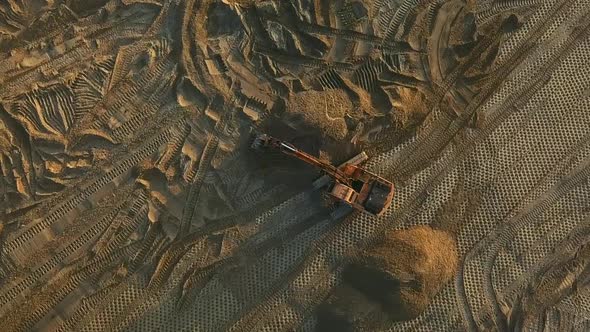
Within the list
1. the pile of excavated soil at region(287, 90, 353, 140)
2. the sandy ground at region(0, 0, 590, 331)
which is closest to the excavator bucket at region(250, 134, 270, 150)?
the sandy ground at region(0, 0, 590, 331)

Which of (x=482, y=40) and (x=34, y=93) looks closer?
(x=34, y=93)

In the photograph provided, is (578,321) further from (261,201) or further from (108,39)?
(108,39)

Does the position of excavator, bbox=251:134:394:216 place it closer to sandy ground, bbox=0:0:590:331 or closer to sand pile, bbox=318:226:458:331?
sandy ground, bbox=0:0:590:331

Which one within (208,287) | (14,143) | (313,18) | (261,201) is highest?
(313,18)

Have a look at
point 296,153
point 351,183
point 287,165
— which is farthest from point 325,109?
point 351,183

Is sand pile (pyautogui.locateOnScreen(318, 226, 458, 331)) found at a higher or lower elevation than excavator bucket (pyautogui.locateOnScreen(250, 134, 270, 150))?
lower

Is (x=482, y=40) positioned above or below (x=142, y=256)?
above

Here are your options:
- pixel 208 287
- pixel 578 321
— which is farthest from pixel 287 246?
pixel 578 321
